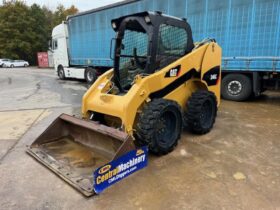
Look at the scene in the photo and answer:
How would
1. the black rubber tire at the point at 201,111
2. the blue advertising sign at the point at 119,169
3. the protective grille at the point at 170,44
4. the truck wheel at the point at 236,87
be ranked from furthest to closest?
the truck wheel at the point at 236,87 < the black rubber tire at the point at 201,111 < the protective grille at the point at 170,44 < the blue advertising sign at the point at 119,169

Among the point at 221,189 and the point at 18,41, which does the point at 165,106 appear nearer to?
the point at 221,189

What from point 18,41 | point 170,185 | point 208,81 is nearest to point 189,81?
point 208,81

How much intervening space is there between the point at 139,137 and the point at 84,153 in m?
0.90

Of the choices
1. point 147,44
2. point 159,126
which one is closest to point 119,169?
point 159,126

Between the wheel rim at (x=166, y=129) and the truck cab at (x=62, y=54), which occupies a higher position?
the truck cab at (x=62, y=54)

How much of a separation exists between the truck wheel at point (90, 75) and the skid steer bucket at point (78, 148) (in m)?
8.48

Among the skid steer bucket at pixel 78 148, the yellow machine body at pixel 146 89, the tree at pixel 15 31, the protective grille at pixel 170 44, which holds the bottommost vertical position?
the skid steer bucket at pixel 78 148

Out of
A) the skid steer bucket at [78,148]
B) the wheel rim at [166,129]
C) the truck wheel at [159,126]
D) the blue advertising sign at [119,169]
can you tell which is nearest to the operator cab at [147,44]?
the truck wheel at [159,126]

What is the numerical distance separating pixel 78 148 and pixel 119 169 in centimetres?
121

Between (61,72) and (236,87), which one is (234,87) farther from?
(61,72)

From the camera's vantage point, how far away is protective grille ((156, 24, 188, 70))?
3830 millimetres

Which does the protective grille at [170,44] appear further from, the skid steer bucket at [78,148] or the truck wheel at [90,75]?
the truck wheel at [90,75]

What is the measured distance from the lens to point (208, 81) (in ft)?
15.5

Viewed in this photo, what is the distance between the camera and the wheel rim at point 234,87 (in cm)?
749
